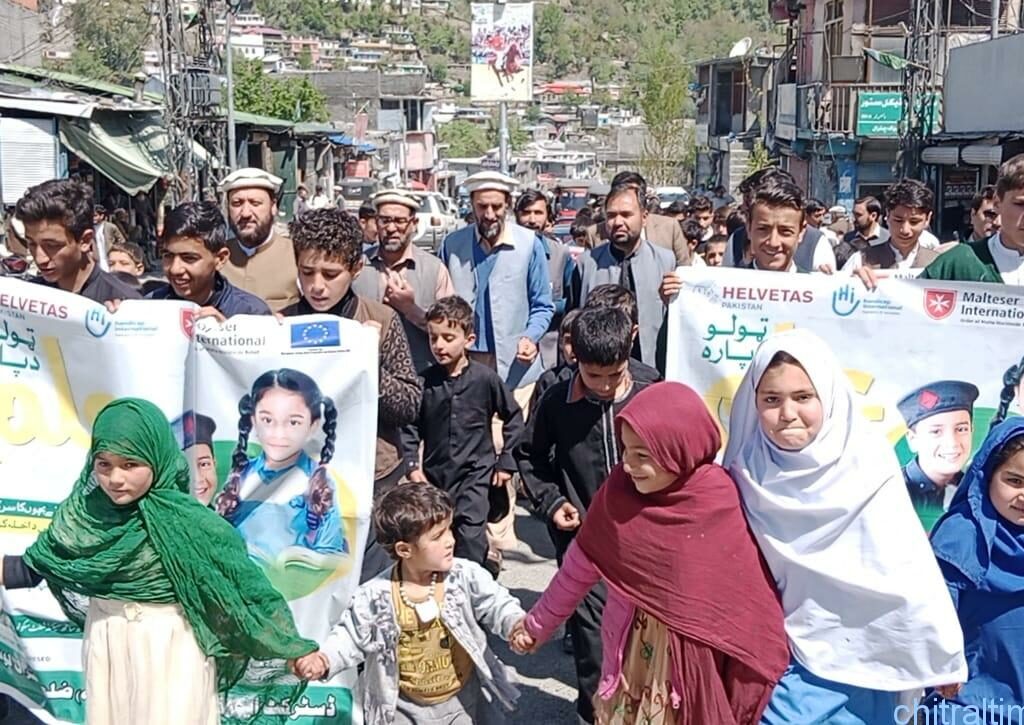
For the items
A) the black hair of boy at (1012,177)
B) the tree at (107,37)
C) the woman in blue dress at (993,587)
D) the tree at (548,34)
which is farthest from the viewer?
the tree at (548,34)

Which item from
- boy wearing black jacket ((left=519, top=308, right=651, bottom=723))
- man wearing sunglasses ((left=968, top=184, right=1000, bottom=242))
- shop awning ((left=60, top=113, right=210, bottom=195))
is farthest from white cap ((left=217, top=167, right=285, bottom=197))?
shop awning ((left=60, top=113, right=210, bottom=195))

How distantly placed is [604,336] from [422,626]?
1095 mm

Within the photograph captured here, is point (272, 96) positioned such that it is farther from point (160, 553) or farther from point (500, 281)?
point (160, 553)

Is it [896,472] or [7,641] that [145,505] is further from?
[896,472]

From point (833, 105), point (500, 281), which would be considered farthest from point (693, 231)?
point (833, 105)

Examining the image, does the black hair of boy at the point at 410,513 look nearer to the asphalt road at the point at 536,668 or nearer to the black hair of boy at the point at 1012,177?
the asphalt road at the point at 536,668

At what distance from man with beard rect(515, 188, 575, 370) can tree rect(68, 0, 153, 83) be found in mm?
21200

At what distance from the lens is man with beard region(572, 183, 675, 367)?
6055mm

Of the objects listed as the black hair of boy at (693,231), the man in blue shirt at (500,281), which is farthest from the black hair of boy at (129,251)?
the black hair of boy at (693,231)

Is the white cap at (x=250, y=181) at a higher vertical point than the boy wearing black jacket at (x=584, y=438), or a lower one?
higher

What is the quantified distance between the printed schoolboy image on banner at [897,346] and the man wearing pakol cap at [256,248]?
1.87m

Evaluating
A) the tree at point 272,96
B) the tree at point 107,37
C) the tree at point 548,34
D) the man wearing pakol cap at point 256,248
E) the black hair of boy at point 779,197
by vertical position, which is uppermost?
the tree at point 548,34

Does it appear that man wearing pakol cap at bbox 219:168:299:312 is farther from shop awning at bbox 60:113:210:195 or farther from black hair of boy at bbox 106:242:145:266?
shop awning at bbox 60:113:210:195

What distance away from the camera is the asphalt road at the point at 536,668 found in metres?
4.94
